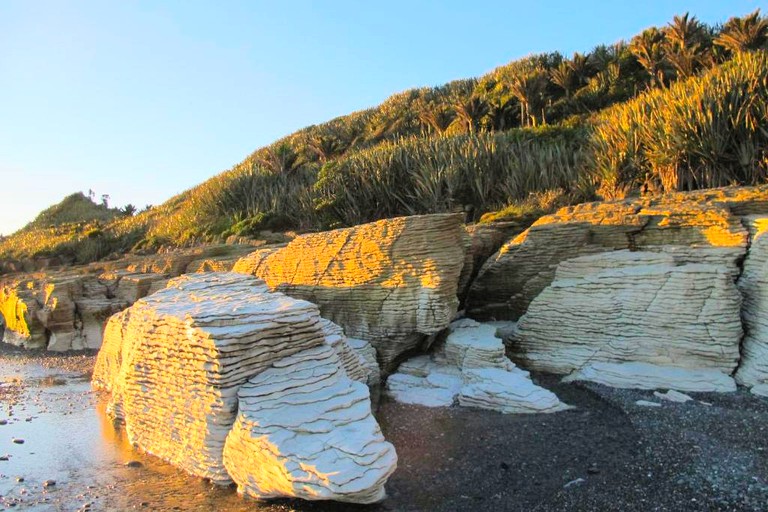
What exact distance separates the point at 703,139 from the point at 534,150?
5.60 meters

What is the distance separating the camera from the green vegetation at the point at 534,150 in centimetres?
1167

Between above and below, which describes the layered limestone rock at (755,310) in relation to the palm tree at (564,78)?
below

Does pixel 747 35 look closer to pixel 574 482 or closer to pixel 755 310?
pixel 755 310

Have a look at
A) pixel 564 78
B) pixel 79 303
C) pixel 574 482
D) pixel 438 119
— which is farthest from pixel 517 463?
pixel 564 78

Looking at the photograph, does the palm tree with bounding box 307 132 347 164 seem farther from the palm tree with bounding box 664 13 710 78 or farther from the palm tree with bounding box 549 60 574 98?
the palm tree with bounding box 664 13 710 78

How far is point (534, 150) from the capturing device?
16.5m

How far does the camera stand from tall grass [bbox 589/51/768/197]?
36.9ft

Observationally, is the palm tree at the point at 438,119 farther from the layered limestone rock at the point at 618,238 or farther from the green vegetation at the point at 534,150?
the layered limestone rock at the point at 618,238

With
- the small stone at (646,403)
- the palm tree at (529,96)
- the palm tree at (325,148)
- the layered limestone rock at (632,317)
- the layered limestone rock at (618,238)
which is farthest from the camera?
the palm tree at (325,148)

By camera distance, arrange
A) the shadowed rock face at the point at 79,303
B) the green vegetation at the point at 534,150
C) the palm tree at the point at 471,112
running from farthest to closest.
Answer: the palm tree at the point at 471,112
the shadowed rock face at the point at 79,303
the green vegetation at the point at 534,150

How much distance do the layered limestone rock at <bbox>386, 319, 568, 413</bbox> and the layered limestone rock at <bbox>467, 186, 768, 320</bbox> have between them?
1.10 m

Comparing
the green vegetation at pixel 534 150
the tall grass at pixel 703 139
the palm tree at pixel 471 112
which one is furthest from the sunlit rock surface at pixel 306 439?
the palm tree at pixel 471 112

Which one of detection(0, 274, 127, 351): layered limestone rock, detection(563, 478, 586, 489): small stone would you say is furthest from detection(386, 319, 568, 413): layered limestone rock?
detection(0, 274, 127, 351): layered limestone rock

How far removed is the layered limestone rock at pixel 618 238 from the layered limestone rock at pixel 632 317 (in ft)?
1.35
